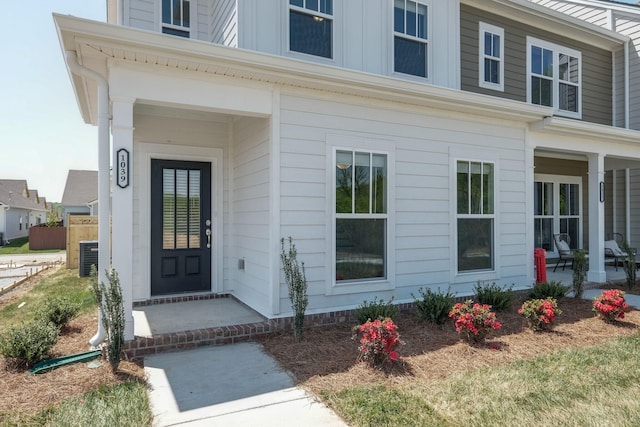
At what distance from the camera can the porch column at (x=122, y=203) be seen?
400 centimetres

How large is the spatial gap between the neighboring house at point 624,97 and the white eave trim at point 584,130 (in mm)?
2033

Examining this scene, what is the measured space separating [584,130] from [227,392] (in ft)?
24.3

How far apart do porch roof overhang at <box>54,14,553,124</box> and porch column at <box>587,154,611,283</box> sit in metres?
3.04

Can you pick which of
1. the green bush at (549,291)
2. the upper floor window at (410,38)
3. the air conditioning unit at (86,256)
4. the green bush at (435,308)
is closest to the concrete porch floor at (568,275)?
the green bush at (549,291)

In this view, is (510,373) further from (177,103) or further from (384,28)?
(384,28)

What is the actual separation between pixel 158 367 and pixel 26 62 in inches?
350

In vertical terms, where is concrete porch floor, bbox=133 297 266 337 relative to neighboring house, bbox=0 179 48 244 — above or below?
below

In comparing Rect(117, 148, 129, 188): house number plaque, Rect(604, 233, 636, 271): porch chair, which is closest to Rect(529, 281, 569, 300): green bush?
Rect(604, 233, 636, 271): porch chair

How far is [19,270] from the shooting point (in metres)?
11.3

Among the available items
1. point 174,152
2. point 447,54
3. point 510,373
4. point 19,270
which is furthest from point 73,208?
point 510,373

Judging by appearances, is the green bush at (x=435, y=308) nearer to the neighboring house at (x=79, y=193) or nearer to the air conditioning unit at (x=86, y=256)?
the air conditioning unit at (x=86, y=256)

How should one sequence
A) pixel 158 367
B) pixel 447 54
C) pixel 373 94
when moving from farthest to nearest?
pixel 447 54, pixel 373 94, pixel 158 367

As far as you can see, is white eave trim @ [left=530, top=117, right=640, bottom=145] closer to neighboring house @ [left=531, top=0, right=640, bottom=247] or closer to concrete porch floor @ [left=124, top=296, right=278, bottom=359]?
neighboring house @ [left=531, top=0, right=640, bottom=247]

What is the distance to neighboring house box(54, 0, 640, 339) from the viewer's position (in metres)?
4.25
